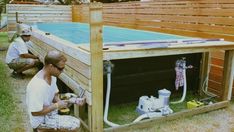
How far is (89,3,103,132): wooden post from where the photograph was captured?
104 inches

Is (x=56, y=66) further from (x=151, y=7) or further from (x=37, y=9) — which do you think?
(x=37, y=9)

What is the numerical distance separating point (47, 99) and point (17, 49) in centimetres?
332

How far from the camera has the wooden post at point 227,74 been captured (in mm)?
3959

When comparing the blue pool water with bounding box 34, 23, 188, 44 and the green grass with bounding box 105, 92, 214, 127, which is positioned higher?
the blue pool water with bounding box 34, 23, 188, 44

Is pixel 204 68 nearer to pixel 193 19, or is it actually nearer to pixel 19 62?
pixel 193 19

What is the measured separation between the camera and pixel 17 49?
17.7 feet

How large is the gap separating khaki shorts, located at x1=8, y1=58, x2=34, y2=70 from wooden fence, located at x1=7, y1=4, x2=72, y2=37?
5.22 meters

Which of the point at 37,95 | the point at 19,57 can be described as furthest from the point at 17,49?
the point at 37,95

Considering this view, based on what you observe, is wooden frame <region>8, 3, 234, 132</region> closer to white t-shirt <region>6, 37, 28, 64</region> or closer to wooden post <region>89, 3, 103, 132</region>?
wooden post <region>89, 3, 103, 132</region>

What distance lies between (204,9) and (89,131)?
9.76 ft

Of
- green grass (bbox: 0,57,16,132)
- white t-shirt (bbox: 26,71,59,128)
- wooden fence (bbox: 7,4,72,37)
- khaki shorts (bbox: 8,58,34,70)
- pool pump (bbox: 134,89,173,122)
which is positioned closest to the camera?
white t-shirt (bbox: 26,71,59,128)

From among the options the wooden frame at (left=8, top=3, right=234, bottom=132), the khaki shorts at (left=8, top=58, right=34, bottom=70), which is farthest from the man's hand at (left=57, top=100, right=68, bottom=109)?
the khaki shorts at (left=8, top=58, right=34, bottom=70)

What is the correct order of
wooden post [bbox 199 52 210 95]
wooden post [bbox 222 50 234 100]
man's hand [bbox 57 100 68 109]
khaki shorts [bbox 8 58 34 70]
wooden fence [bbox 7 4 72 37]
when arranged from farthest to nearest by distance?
1. wooden fence [bbox 7 4 72 37]
2. khaki shorts [bbox 8 58 34 70]
3. wooden post [bbox 199 52 210 95]
4. wooden post [bbox 222 50 234 100]
5. man's hand [bbox 57 100 68 109]

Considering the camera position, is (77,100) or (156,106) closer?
(77,100)
